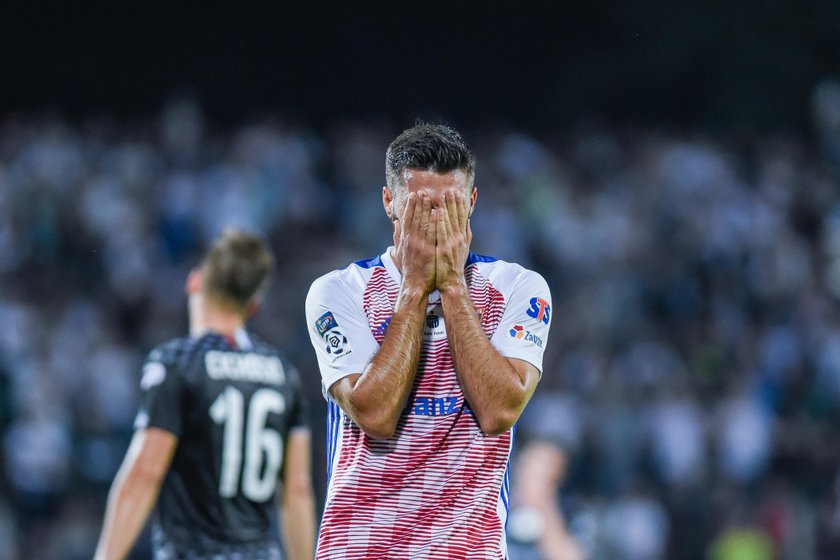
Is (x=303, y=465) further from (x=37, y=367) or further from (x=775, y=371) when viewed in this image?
(x=775, y=371)

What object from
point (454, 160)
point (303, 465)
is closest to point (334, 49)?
point (303, 465)

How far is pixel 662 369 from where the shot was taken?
530 inches

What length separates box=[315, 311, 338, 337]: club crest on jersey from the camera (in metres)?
3.34

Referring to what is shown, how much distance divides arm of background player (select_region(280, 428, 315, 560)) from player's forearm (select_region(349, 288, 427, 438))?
196 cm

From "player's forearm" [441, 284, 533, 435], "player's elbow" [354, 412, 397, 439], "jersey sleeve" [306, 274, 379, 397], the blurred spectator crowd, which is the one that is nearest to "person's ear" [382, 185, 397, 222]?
"jersey sleeve" [306, 274, 379, 397]

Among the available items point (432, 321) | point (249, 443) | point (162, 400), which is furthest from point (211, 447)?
point (432, 321)

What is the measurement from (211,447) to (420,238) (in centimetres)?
203

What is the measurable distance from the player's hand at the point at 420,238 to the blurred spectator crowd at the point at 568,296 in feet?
19.9

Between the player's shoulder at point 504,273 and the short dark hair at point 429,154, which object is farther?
the player's shoulder at point 504,273

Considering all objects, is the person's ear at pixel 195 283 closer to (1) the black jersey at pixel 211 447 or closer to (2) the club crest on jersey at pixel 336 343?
(1) the black jersey at pixel 211 447

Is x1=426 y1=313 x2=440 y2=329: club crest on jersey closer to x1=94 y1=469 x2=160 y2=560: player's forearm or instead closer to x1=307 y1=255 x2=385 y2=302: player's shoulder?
x1=307 y1=255 x2=385 y2=302: player's shoulder

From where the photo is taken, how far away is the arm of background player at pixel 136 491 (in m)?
4.63

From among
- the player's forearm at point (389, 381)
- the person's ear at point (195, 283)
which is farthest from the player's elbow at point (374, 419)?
the person's ear at point (195, 283)

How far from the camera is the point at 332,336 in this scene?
332cm
